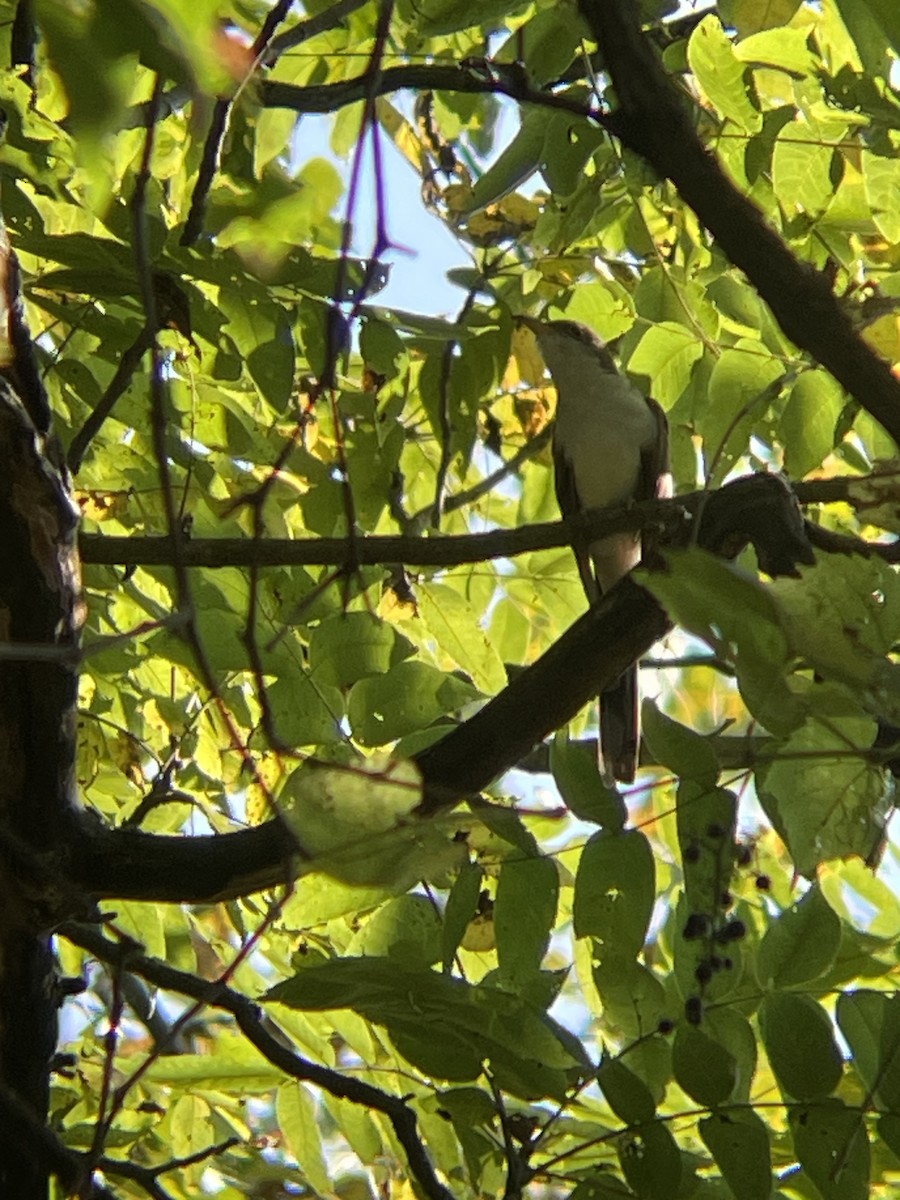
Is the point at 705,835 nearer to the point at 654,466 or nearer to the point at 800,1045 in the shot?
the point at 800,1045

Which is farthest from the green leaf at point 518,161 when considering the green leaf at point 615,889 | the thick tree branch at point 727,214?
the green leaf at point 615,889

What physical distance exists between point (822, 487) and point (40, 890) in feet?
5.61

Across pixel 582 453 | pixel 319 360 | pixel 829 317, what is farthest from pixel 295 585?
pixel 582 453

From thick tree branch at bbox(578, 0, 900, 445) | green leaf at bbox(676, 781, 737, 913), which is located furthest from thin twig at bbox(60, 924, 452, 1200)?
thick tree branch at bbox(578, 0, 900, 445)

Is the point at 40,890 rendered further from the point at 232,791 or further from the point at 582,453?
the point at 582,453

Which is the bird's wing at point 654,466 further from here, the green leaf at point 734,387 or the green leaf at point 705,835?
the green leaf at point 705,835

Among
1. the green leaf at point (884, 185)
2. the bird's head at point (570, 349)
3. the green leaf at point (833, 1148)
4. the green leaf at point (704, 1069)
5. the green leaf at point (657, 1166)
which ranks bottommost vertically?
the green leaf at point (833, 1148)

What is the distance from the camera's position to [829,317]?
8.14ft

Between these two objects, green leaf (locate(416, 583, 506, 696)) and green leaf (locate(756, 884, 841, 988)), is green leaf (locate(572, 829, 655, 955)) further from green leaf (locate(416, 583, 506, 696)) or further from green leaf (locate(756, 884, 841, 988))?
green leaf (locate(416, 583, 506, 696))

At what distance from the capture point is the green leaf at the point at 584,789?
7.33 ft

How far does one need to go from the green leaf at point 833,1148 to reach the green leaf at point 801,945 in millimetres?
196

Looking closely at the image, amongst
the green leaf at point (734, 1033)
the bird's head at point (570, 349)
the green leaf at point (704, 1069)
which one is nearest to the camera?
the green leaf at point (704, 1069)

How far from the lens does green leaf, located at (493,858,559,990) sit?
2.35 m

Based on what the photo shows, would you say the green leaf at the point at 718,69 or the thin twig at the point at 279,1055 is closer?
the thin twig at the point at 279,1055
